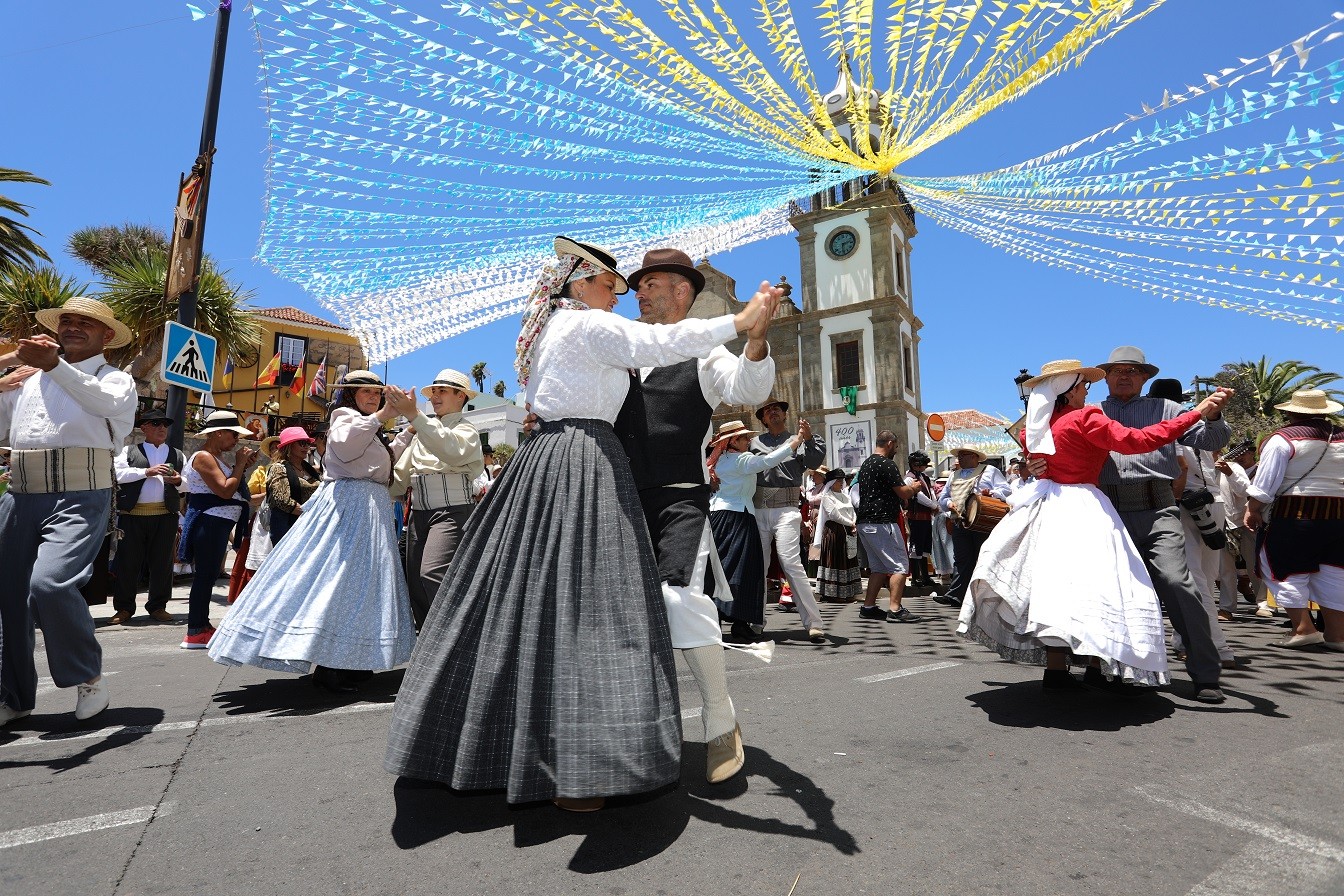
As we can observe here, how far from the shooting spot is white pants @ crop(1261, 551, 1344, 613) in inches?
219

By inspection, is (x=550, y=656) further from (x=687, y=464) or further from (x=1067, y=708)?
(x=1067, y=708)

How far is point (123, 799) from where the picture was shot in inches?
98.3

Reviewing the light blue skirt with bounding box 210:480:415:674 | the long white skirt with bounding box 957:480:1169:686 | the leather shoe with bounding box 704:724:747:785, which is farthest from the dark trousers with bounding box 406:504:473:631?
the long white skirt with bounding box 957:480:1169:686

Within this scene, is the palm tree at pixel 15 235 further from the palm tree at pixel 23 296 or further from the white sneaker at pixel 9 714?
the white sneaker at pixel 9 714

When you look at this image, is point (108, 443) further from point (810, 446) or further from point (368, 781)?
point (810, 446)

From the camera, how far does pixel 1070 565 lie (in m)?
3.55

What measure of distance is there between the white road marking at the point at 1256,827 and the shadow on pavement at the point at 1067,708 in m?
0.88

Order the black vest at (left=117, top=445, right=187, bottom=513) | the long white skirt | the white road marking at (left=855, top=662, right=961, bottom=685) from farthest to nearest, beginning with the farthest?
the black vest at (left=117, top=445, right=187, bottom=513) → the white road marking at (left=855, top=662, right=961, bottom=685) → the long white skirt

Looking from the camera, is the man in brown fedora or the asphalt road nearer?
the asphalt road

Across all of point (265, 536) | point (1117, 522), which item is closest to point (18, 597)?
point (265, 536)

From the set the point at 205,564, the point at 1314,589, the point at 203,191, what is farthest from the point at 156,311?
the point at 1314,589

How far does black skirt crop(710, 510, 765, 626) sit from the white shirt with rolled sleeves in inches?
159

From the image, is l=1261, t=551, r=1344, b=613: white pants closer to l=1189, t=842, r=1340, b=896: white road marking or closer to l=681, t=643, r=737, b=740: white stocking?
l=1189, t=842, r=1340, b=896: white road marking

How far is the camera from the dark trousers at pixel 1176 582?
376cm
